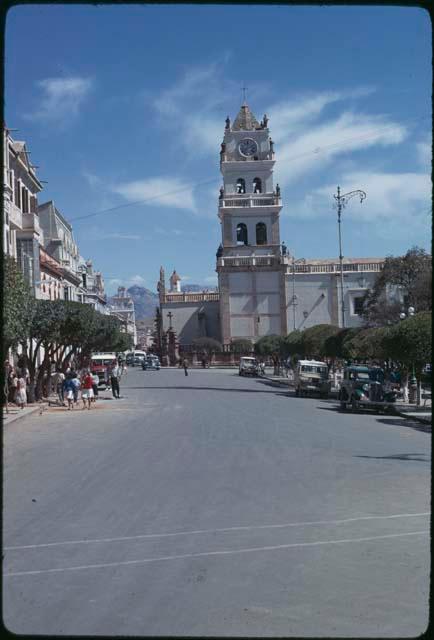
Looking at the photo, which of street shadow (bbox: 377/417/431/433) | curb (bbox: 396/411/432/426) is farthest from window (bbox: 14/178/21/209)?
street shadow (bbox: 377/417/431/433)

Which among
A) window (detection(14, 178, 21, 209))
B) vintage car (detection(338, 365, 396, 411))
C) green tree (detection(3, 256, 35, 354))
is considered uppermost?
window (detection(14, 178, 21, 209))

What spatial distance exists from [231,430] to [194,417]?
13.9 feet

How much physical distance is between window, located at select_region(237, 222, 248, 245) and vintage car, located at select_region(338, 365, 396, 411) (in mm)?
55199

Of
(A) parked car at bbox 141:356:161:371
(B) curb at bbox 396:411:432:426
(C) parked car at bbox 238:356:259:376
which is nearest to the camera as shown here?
(B) curb at bbox 396:411:432:426

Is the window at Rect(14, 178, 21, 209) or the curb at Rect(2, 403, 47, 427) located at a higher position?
the window at Rect(14, 178, 21, 209)

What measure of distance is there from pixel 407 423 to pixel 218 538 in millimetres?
16584

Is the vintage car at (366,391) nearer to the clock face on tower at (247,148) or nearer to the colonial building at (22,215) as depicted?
the colonial building at (22,215)

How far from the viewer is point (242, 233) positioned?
279 feet

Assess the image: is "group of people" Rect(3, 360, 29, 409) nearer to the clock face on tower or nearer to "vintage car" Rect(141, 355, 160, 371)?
"vintage car" Rect(141, 355, 160, 371)

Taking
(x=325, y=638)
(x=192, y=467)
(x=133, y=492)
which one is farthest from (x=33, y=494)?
Result: (x=325, y=638)

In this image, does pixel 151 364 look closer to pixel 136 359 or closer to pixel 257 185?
pixel 136 359

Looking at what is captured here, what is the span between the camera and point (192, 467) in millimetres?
13648

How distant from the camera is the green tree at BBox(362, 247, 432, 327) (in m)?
39.4

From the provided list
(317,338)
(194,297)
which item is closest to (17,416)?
(317,338)
